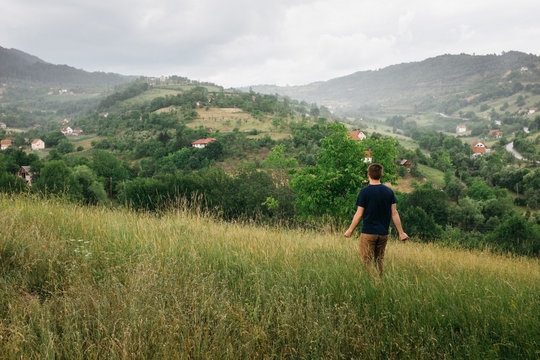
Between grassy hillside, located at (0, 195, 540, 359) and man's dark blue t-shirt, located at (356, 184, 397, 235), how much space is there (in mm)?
530

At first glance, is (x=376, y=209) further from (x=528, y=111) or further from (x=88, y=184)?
(x=528, y=111)

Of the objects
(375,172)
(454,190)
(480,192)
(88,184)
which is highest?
(375,172)

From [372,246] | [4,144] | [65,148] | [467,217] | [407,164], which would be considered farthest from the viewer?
[4,144]

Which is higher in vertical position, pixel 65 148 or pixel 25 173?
pixel 65 148

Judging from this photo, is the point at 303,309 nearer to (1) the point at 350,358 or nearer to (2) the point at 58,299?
(1) the point at 350,358

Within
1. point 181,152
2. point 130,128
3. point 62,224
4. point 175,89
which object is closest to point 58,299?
point 62,224

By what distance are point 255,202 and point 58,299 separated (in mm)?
30245

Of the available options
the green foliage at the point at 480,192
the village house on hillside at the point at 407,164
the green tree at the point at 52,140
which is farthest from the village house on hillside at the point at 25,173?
the green foliage at the point at 480,192

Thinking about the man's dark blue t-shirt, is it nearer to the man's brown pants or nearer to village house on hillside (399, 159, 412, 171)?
the man's brown pants

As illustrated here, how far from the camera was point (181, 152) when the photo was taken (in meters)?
74.3

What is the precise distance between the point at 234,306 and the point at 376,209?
2.36m

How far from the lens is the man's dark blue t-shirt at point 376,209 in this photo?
3928mm

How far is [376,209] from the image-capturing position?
3.96 m

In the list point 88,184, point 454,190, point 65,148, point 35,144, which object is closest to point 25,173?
point 88,184
